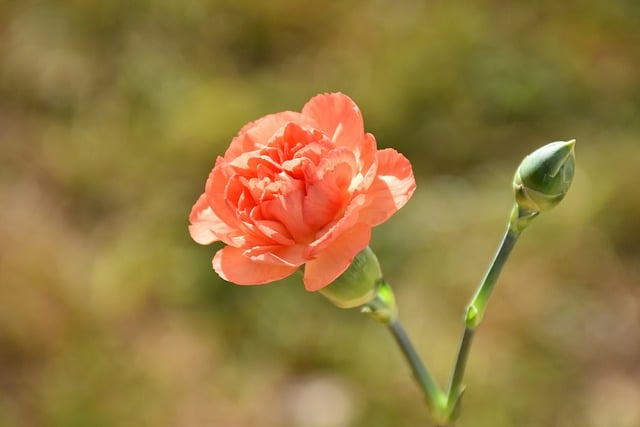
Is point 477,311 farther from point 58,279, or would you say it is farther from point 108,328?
point 58,279

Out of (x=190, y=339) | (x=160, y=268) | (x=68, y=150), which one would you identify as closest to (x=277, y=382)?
(x=190, y=339)

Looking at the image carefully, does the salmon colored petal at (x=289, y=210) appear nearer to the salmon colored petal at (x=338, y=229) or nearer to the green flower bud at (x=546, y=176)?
the salmon colored petal at (x=338, y=229)

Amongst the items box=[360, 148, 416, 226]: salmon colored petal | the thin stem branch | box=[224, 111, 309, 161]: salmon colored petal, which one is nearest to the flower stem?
the thin stem branch

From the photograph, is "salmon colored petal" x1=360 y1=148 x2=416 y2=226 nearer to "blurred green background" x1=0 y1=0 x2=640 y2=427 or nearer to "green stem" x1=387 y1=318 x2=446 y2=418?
"green stem" x1=387 y1=318 x2=446 y2=418

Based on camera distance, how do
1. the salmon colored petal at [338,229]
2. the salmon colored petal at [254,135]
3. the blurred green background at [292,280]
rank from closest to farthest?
1. the salmon colored petal at [338,229]
2. the salmon colored petal at [254,135]
3. the blurred green background at [292,280]

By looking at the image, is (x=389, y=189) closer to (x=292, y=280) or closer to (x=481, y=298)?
(x=481, y=298)

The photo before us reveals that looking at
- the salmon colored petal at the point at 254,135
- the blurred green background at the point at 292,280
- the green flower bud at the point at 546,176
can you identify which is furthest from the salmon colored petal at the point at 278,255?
the blurred green background at the point at 292,280

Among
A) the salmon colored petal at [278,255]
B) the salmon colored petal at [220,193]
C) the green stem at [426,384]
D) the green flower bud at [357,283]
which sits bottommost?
the green stem at [426,384]
